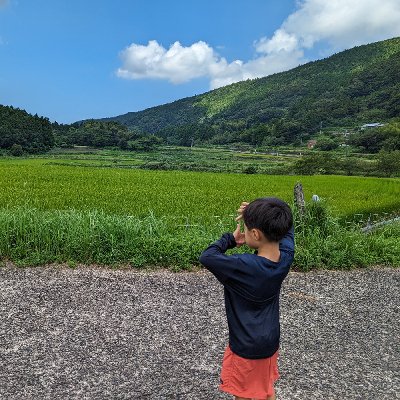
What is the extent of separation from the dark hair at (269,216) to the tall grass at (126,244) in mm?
4357

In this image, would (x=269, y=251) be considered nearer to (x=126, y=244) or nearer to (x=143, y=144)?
(x=126, y=244)

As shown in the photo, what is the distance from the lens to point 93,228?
7.00 meters

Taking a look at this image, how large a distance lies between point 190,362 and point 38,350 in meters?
1.45

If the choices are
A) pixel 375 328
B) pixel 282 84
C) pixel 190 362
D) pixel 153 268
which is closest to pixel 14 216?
pixel 153 268

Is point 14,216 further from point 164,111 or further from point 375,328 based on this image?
point 164,111

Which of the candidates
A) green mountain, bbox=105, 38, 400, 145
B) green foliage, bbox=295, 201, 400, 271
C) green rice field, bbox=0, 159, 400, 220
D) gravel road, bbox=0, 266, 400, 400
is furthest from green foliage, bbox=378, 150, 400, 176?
green mountain, bbox=105, 38, 400, 145

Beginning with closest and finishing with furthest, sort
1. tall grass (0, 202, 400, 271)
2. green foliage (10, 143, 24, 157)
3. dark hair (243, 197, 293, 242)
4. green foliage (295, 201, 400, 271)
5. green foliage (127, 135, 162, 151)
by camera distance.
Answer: dark hair (243, 197, 293, 242)
tall grass (0, 202, 400, 271)
green foliage (295, 201, 400, 271)
green foliage (10, 143, 24, 157)
green foliage (127, 135, 162, 151)

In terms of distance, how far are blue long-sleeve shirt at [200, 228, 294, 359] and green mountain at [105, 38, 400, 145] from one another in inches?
3013

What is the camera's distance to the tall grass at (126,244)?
6.64m

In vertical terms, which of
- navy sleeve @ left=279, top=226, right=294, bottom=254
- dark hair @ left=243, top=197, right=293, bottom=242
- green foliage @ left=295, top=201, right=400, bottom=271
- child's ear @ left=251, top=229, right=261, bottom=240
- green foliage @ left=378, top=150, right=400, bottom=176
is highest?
dark hair @ left=243, top=197, right=293, bottom=242

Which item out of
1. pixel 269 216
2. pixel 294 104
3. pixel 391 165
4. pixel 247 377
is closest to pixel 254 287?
pixel 269 216

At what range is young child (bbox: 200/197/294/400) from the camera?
2.31 m

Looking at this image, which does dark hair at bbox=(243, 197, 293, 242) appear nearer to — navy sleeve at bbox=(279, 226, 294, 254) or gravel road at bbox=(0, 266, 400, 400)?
navy sleeve at bbox=(279, 226, 294, 254)

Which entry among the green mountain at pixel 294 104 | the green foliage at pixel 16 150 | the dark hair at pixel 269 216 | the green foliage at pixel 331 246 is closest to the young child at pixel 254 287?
the dark hair at pixel 269 216
